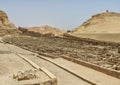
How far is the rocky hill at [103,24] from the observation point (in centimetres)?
5790

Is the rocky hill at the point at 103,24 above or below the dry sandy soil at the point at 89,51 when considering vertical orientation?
above

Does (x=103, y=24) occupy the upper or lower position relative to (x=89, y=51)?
upper

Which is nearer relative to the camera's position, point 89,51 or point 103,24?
point 89,51

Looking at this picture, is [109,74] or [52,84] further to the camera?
[109,74]

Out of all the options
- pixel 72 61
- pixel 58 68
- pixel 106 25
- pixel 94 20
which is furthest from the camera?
pixel 94 20

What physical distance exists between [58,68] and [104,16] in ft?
177

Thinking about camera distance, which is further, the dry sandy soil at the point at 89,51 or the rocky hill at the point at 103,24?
the rocky hill at the point at 103,24

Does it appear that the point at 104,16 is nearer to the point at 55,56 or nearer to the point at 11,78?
the point at 55,56

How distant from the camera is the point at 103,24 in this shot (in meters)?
61.6

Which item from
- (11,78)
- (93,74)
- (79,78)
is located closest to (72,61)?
(93,74)

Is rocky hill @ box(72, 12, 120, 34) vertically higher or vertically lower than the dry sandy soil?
higher

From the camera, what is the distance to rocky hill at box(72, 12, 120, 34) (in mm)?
57900

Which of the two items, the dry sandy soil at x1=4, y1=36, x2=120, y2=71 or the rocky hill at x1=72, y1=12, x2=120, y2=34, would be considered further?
the rocky hill at x1=72, y1=12, x2=120, y2=34

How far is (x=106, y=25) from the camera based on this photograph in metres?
60.8
